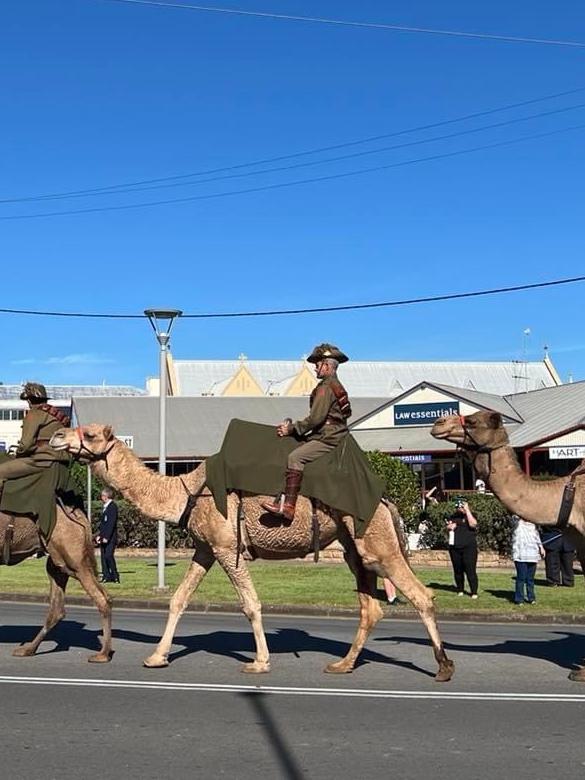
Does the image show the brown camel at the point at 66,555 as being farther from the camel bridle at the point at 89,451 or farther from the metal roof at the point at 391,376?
the metal roof at the point at 391,376

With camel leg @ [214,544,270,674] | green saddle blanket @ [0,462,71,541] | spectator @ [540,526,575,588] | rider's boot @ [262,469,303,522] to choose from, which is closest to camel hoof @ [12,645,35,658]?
green saddle blanket @ [0,462,71,541]

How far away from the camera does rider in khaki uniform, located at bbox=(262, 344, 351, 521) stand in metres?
10.5

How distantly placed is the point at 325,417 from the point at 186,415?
5381 centimetres

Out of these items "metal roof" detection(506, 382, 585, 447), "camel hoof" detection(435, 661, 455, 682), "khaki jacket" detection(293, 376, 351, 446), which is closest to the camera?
"camel hoof" detection(435, 661, 455, 682)

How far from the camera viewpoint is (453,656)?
11984mm

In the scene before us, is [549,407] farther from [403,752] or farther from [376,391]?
[376,391]

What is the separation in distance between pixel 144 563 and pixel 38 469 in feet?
66.7

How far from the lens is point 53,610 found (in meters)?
12.0

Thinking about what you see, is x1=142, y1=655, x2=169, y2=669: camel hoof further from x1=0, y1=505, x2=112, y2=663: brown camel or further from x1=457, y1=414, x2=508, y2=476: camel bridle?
x1=457, y1=414, x2=508, y2=476: camel bridle

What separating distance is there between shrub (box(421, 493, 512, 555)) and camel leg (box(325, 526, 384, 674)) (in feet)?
59.9

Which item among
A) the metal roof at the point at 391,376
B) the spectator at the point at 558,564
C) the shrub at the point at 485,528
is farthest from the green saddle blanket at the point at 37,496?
the metal roof at the point at 391,376

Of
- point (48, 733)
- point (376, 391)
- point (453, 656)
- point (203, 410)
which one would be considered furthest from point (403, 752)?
point (376, 391)

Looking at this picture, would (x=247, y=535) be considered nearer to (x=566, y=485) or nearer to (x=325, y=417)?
(x=325, y=417)

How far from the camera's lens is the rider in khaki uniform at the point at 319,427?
34.5 feet
